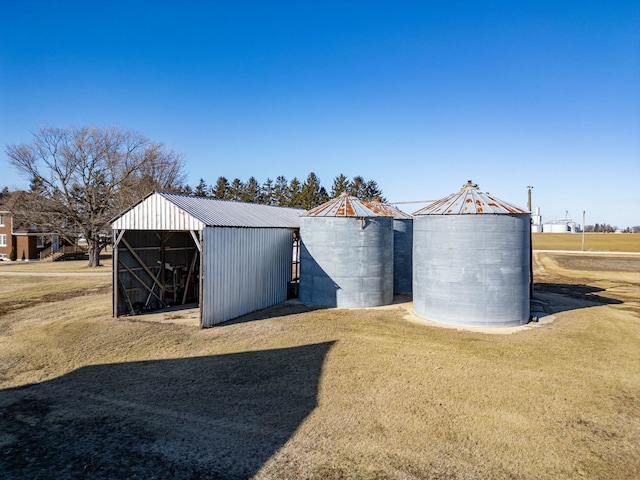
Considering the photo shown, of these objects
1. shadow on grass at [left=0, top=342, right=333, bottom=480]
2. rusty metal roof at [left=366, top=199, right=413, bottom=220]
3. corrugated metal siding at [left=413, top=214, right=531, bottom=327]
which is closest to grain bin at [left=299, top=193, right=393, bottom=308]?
rusty metal roof at [left=366, top=199, right=413, bottom=220]

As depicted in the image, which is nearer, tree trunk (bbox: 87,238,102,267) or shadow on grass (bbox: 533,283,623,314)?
shadow on grass (bbox: 533,283,623,314)

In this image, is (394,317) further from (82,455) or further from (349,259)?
(82,455)

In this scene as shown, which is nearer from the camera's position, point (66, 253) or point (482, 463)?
point (482, 463)

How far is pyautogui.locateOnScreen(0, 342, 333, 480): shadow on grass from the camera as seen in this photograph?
577 cm

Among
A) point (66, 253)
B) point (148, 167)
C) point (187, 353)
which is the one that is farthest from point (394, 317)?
point (66, 253)

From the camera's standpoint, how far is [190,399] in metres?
7.96

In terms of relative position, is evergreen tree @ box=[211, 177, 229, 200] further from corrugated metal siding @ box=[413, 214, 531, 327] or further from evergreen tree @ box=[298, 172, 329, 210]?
corrugated metal siding @ box=[413, 214, 531, 327]

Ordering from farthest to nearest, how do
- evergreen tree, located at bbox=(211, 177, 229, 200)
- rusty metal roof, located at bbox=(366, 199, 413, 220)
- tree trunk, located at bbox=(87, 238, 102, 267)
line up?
evergreen tree, located at bbox=(211, 177, 229, 200) → tree trunk, located at bbox=(87, 238, 102, 267) → rusty metal roof, located at bbox=(366, 199, 413, 220)

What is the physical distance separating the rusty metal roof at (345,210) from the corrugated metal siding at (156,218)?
5.82 metres

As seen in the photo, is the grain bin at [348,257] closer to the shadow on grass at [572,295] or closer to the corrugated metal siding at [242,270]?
the corrugated metal siding at [242,270]

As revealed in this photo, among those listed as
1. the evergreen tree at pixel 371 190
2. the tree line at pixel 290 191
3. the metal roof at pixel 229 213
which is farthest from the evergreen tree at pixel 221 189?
the metal roof at pixel 229 213

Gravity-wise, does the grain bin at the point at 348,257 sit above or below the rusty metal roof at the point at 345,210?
below

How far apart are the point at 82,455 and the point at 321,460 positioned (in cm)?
377

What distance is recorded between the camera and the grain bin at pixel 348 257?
16688 millimetres
